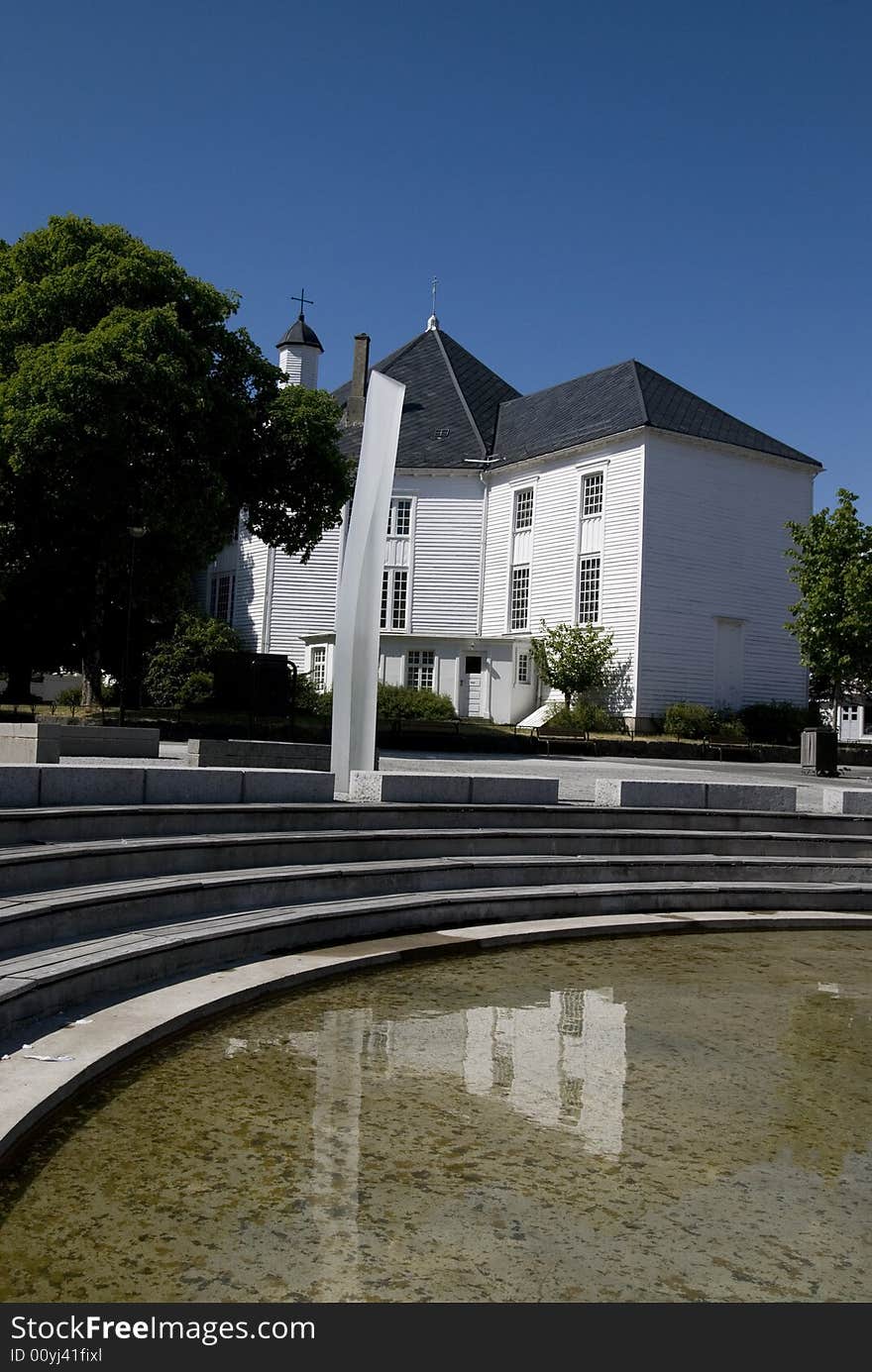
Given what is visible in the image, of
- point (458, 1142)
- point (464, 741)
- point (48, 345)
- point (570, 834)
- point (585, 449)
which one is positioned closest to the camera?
point (458, 1142)

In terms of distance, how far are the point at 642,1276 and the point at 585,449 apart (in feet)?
131

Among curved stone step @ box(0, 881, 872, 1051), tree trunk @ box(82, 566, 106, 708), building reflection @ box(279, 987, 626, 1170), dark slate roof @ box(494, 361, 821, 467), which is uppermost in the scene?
dark slate roof @ box(494, 361, 821, 467)

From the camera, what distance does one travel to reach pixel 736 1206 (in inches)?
156

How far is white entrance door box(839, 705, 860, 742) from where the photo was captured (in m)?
61.3

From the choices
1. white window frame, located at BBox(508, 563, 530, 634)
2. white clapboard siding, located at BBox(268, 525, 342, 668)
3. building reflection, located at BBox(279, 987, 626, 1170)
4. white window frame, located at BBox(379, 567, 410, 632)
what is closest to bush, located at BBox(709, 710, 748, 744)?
white window frame, located at BBox(508, 563, 530, 634)

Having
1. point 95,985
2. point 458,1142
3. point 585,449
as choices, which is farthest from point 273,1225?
point 585,449

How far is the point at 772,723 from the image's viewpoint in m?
39.7

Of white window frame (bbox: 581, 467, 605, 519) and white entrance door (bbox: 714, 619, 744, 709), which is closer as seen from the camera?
white entrance door (bbox: 714, 619, 744, 709)

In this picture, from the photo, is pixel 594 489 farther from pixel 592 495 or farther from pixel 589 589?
pixel 589 589

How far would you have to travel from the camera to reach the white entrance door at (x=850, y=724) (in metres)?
61.3

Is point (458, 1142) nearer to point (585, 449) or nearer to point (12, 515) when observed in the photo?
point (12, 515)

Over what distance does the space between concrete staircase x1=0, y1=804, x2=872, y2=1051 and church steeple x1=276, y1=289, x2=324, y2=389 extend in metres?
48.7

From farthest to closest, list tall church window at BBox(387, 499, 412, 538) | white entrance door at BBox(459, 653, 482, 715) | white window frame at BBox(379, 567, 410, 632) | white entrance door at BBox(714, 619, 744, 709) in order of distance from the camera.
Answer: tall church window at BBox(387, 499, 412, 538), white window frame at BBox(379, 567, 410, 632), white entrance door at BBox(459, 653, 482, 715), white entrance door at BBox(714, 619, 744, 709)

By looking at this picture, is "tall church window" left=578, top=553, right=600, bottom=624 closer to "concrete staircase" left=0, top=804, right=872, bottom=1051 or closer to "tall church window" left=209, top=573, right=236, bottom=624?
"tall church window" left=209, top=573, right=236, bottom=624
